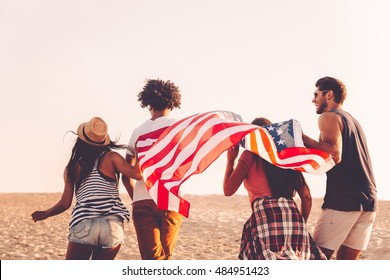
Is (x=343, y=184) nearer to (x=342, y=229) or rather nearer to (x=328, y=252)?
(x=342, y=229)

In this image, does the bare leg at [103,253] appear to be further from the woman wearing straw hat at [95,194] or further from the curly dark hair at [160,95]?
the curly dark hair at [160,95]

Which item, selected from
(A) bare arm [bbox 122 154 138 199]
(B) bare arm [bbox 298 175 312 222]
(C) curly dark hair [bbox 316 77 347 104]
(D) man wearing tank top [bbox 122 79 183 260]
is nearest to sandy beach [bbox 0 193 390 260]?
(D) man wearing tank top [bbox 122 79 183 260]

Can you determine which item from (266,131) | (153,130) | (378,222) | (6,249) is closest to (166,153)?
(153,130)

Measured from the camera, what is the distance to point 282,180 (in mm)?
4645

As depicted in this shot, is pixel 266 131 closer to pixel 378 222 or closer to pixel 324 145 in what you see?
pixel 324 145

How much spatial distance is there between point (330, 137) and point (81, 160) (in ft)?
7.48

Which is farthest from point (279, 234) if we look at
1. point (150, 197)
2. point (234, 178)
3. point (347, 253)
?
point (150, 197)

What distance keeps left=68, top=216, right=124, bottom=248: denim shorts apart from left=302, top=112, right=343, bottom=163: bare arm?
1.93 m

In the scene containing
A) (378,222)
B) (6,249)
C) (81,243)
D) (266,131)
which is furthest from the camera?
(378,222)

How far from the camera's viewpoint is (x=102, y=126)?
4.85 metres

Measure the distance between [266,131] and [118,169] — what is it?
1.41 metres

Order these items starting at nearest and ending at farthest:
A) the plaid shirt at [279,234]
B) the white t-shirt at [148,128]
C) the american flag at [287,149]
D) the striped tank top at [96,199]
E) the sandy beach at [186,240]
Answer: the plaid shirt at [279,234] → the striped tank top at [96,199] → the american flag at [287,149] → the white t-shirt at [148,128] → the sandy beach at [186,240]

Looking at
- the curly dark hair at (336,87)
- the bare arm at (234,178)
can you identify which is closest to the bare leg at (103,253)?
the bare arm at (234,178)

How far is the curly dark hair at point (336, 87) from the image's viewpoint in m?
Answer: 4.99
